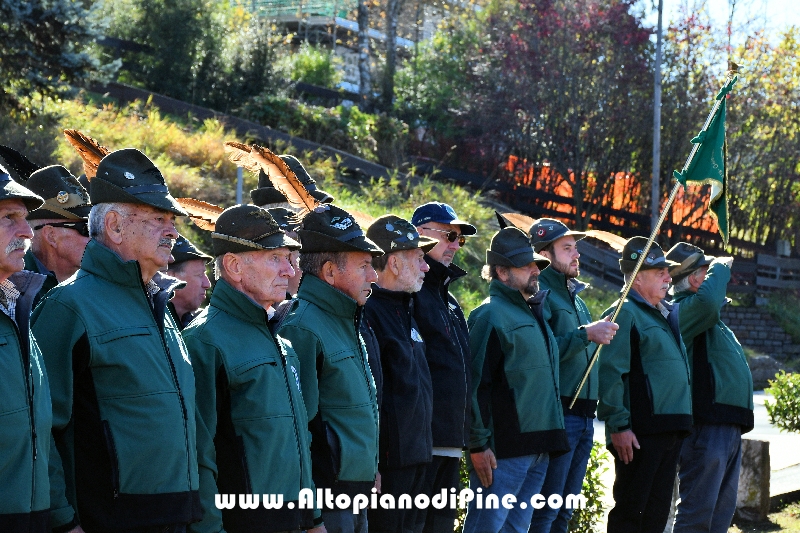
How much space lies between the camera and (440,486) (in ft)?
20.5

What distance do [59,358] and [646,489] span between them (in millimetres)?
4622

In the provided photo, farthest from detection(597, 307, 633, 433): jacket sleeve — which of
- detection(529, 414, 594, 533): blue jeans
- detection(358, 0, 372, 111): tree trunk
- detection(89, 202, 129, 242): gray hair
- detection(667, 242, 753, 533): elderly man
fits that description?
detection(358, 0, 372, 111): tree trunk

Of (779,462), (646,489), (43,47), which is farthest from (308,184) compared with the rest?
(43,47)

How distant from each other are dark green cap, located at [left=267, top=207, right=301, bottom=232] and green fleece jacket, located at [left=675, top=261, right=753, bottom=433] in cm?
327

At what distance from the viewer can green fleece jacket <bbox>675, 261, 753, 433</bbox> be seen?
7.68m

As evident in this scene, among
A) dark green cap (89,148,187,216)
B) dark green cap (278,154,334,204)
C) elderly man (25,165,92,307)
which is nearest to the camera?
dark green cap (89,148,187,216)

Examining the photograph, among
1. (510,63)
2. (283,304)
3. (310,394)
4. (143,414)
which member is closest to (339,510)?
(310,394)

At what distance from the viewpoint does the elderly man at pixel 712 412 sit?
7613mm

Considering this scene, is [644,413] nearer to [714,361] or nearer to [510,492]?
[714,361]

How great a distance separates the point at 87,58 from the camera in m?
15.9

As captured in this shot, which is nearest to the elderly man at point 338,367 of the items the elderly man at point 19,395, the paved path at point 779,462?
the elderly man at point 19,395

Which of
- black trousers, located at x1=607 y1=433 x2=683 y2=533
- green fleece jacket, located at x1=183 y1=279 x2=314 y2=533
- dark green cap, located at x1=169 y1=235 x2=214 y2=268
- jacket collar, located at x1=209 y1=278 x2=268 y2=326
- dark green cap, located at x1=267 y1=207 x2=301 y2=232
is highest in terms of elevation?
dark green cap, located at x1=267 y1=207 x2=301 y2=232

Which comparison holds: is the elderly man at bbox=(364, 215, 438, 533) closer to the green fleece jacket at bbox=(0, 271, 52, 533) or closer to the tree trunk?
the green fleece jacket at bbox=(0, 271, 52, 533)

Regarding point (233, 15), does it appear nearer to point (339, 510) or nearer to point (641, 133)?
point (641, 133)
